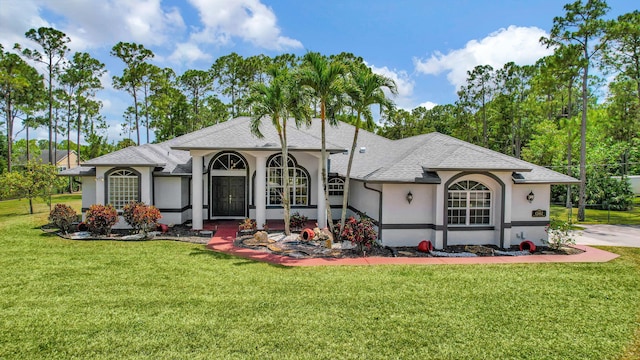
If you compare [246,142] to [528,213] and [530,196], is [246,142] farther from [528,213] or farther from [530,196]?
[528,213]

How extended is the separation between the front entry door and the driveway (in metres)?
Result: 14.4

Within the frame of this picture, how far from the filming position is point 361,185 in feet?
51.6

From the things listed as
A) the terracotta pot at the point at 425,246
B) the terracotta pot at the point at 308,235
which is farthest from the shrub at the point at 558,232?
the terracotta pot at the point at 308,235

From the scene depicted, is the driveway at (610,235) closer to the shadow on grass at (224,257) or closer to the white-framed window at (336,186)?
the white-framed window at (336,186)

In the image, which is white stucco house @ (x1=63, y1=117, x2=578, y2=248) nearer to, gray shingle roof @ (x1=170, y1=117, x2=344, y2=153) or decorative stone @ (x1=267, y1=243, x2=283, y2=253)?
gray shingle roof @ (x1=170, y1=117, x2=344, y2=153)

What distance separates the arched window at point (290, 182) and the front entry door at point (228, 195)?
147 centimetres

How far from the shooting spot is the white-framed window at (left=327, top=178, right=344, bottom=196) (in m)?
18.2

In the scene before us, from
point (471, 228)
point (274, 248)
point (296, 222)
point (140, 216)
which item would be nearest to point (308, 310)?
point (274, 248)

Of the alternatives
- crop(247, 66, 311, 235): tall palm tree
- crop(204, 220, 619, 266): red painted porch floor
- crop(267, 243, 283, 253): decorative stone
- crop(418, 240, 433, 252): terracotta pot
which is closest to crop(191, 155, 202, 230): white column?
crop(204, 220, 619, 266): red painted porch floor

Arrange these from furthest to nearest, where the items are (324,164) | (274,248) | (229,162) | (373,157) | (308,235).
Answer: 1. (373,157)
2. (229,162)
3. (324,164)
4. (308,235)
5. (274,248)

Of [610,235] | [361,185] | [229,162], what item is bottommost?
[610,235]

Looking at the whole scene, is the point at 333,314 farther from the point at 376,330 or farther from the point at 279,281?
the point at 279,281

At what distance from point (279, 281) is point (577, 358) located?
19.5ft

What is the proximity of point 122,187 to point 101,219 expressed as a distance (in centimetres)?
199
